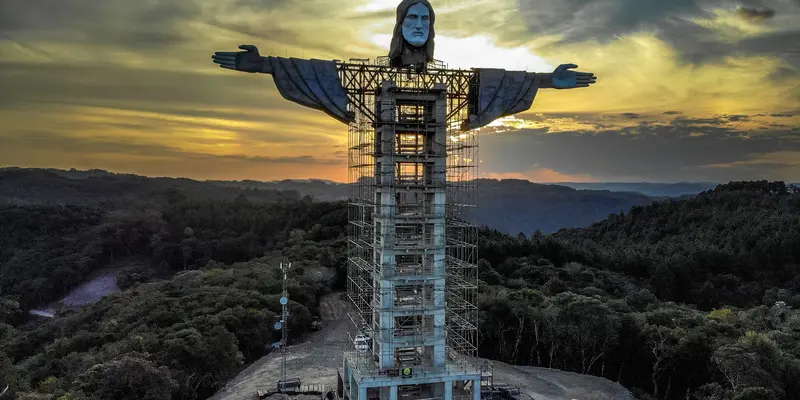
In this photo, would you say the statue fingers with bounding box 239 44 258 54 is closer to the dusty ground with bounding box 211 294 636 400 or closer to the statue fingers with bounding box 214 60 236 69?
the statue fingers with bounding box 214 60 236 69

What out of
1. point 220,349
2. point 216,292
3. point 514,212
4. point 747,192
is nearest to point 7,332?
point 216,292

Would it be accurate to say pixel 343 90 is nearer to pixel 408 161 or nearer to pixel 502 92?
pixel 408 161

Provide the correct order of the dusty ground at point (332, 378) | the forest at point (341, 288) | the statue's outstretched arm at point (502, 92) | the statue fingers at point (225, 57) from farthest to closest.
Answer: the dusty ground at point (332, 378) → the forest at point (341, 288) → the statue's outstretched arm at point (502, 92) → the statue fingers at point (225, 57)

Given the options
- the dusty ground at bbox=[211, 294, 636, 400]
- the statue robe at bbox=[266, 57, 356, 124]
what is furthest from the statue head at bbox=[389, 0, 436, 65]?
the dusty ground at bbox=[211, 294, 636, 400]

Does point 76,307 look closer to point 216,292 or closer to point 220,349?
point 216,292

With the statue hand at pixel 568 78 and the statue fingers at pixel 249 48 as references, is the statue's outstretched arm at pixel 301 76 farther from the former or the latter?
the statue hand at pixel 568 78

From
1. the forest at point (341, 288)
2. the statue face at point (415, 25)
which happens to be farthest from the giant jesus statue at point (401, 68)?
the forest at point (341, 288)
